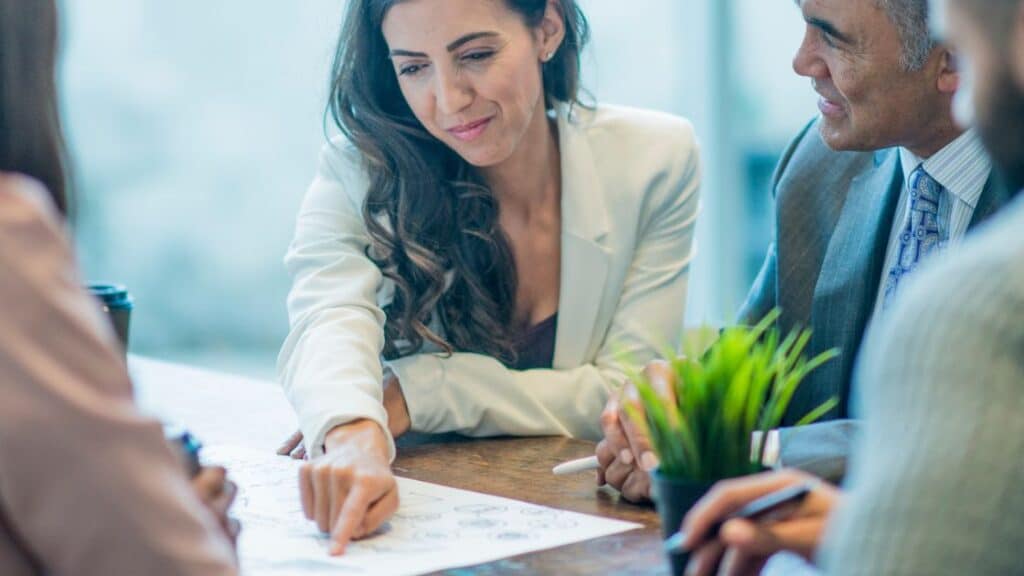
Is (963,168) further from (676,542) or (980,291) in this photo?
(980,291)

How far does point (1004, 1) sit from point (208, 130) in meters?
5.64

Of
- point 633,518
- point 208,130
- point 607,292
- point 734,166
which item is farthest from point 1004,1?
point 208,130

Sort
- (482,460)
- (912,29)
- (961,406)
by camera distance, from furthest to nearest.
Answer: (912,29), (482,460), (961,406)

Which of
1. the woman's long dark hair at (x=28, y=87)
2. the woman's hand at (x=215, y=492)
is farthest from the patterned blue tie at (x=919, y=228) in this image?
the woman's long dark hair at (x=28, y=87)

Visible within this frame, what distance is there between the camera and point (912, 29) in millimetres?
2293

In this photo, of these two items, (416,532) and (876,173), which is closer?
(416,532)

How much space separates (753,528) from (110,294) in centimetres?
69

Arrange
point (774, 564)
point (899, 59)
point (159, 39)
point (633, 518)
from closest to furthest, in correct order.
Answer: point (774, 564), point (633, 518), point (899, 59), point (159, 39)

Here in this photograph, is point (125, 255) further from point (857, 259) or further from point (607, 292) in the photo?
point (857, 259)

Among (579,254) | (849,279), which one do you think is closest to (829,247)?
(849,279)

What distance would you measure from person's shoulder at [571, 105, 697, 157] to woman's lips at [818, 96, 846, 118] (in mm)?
432

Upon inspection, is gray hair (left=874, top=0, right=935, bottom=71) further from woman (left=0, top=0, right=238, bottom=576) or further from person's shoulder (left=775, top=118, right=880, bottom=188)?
woman (left=0, top=0, right=238, bottom=576)

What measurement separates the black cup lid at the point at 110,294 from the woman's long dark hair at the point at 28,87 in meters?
0.19

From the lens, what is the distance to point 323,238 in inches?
100
